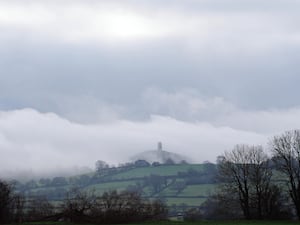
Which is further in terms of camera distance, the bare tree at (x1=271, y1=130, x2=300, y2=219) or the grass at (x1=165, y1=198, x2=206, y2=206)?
the grass at (x1=165, y1=198, x2=206, y2=206)

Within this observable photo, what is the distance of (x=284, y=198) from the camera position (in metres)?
79.6

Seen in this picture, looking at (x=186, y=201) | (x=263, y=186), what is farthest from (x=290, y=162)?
(x=186, y=201)

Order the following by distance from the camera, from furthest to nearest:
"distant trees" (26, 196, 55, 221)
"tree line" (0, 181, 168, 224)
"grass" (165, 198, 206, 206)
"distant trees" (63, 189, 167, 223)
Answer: "grass" (165, 198, 206, 206) < "distant trees" (26, 196, 55, 221) < "tree line" (0, 181, 168, 224) < "distant trees" (63, 189, 167, 223)

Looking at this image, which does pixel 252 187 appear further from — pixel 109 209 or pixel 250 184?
pixel 109 209

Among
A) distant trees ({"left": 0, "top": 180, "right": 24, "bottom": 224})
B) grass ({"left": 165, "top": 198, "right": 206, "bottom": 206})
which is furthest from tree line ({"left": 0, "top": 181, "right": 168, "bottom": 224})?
grass ({"left": 165, "top": 198, "right": 206, "bottom": 206})

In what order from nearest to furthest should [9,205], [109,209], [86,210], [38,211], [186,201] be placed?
1. [86,210]
2. [109,209]
3. [9,205]
4. [38,211]
5. [186,201]

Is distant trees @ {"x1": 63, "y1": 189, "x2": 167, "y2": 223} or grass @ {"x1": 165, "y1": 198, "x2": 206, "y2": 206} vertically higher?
grass @ {"x1": 165, "y1": 198, "x2": 206, "y2": 206}

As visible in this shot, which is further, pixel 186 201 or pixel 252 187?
pixel 186 201

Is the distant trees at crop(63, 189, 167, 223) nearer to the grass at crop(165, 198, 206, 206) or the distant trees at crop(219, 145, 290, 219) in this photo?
the distant trees at crop(219, 145, 290, 219)

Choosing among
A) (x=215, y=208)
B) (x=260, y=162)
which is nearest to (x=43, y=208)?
(x=215, y=208)

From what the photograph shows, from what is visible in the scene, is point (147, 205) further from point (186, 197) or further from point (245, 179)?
point (186, 197)

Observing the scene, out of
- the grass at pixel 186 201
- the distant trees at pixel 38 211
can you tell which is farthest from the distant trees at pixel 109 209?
the grass at pixel 186 201

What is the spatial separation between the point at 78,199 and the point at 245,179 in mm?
25222

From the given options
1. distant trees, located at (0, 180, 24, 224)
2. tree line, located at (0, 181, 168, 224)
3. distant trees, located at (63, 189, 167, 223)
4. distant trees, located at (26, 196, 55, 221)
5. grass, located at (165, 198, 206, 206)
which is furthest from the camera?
grass, located at (165, 198, 206, 206)
